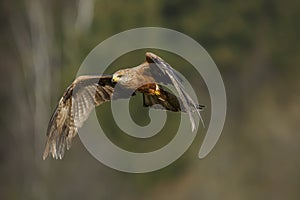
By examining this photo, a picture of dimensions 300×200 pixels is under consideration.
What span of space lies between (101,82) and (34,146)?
9422 mm

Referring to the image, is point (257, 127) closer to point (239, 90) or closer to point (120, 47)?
point (239, 90)

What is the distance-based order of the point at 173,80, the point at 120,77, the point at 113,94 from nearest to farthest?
1. the point at 173,80
2. the point at 120,77
3. the point at 113,94

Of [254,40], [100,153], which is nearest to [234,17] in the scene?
[254,40]

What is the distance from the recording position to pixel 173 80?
806cm

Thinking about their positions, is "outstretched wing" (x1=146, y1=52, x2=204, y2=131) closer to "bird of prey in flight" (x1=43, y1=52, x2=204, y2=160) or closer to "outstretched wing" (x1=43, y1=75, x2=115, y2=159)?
"bird of prey in flight" (x1=43, y1=52, x2=204, y2=160)

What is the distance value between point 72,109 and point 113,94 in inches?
14.0

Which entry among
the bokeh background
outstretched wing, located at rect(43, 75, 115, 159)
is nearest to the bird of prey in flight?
outstretched wing, located at rect(43, 75, 115, 159)

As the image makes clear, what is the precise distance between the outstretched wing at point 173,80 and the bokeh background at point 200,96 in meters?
9.08

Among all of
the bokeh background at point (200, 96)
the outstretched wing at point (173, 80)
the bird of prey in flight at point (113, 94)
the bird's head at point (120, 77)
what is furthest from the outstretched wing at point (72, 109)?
the bokeh background at point (200, 96)

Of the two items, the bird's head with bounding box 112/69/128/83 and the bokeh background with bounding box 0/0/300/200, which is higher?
the bokeh background with bounding box 0/0/300/200

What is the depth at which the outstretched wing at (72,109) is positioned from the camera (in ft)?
30.6

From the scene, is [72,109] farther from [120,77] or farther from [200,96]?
[200,96]

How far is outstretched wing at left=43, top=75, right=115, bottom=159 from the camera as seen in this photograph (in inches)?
368

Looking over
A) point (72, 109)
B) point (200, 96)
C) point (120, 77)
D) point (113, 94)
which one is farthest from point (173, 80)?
point (200, 96)
